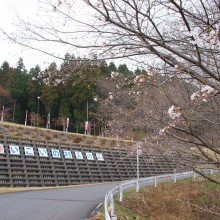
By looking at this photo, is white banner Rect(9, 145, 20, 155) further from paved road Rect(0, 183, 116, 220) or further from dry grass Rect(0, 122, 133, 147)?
paved road Rect(0, 183, 116, 220)

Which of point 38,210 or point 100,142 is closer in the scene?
point 38,210

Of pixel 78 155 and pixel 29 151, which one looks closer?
pixel 29 151

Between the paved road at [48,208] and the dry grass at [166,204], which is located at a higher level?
the paved road at [48,208]

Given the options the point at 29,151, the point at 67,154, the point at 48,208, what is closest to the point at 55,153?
the point at 67,154

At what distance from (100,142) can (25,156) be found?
1210 cm

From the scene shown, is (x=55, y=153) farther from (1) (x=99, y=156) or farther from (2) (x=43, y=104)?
(2) (x=43, y=104)

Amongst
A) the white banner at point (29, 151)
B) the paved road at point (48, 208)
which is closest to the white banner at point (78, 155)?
the white banner at point (29, 151)

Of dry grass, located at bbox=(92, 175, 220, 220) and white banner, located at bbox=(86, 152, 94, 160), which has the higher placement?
white banner, located at bbox=(86, 152, 94, 160)

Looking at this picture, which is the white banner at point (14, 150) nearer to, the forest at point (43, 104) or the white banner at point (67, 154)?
the white banner at point (67, 154)

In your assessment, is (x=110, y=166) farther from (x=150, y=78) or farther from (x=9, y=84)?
(x=9, y=84)

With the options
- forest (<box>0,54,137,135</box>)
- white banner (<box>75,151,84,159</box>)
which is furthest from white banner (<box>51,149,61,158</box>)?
forest (<box>0,54,137,135</box>)

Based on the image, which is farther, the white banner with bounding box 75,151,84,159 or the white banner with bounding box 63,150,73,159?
the white banner with bounding box 75,151,84,159

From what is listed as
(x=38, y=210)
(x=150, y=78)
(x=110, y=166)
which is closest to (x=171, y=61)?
(x=150, y=78)

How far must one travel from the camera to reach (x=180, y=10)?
412cm
